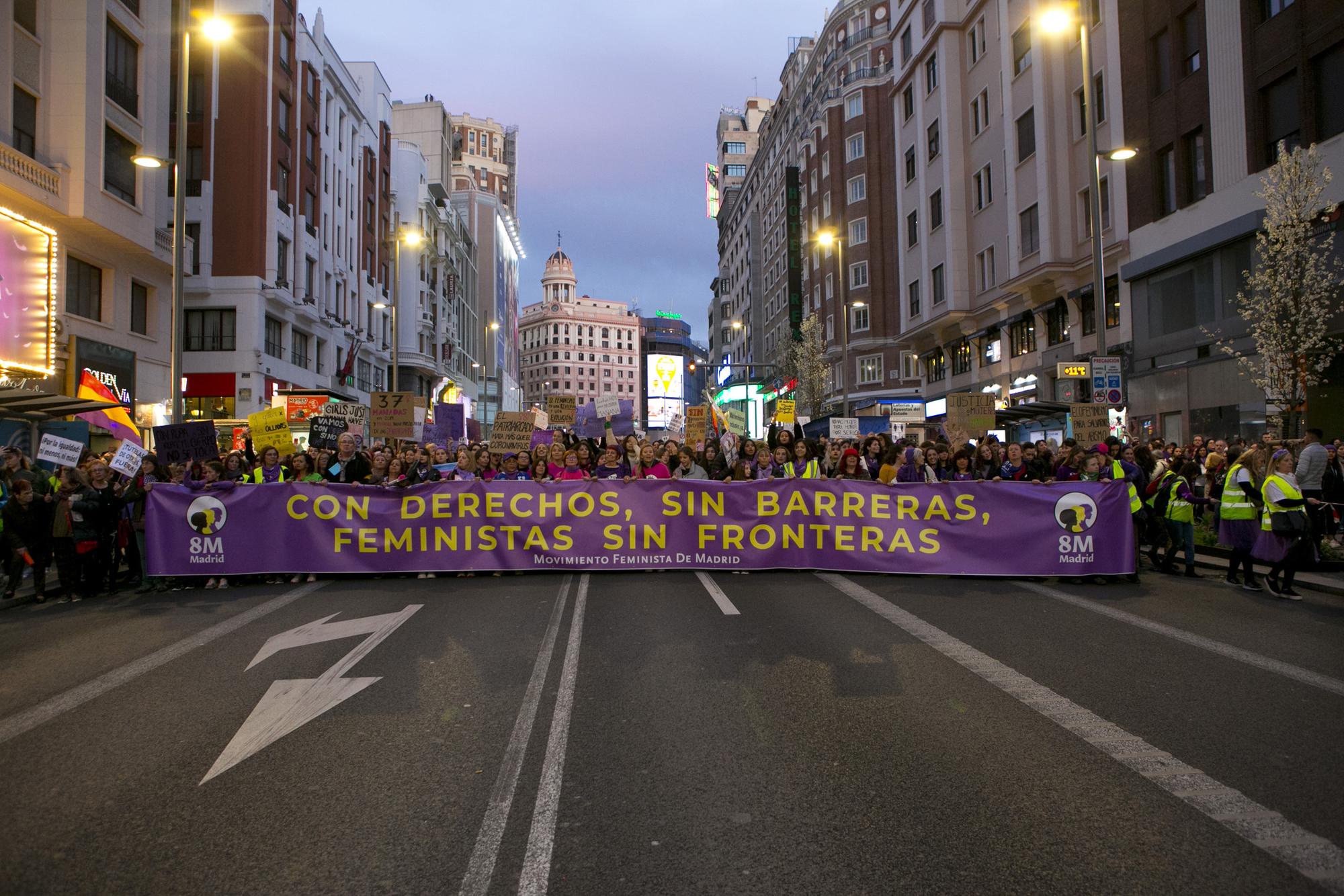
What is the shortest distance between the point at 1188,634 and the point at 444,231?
76.6 m

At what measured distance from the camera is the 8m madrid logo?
37.0 feet

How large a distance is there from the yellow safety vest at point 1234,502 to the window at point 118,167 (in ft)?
90.7

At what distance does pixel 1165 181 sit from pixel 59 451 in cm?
2723

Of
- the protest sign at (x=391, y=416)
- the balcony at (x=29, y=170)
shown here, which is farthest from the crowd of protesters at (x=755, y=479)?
the balcony at (x=29, y=170)

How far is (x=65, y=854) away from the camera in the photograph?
364cm

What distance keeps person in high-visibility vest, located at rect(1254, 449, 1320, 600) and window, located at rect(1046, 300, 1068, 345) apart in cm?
2244

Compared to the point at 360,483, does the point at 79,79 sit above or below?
above

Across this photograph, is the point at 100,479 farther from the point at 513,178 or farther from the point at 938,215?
the point at 513,178

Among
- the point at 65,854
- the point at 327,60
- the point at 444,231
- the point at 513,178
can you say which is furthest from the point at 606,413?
the point at 513,178

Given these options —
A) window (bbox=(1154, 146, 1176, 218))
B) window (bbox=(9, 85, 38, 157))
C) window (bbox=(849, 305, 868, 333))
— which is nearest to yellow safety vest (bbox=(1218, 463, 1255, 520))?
window (bbox=(1154, 146, 1176, 218))

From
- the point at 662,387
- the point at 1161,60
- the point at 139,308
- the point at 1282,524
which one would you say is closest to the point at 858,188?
the point at 1161,60

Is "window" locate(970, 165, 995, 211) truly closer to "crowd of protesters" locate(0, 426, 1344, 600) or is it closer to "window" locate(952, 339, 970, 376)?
"window" locate(952, 339, 970, 376)

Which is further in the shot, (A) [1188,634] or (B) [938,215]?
(B) [938,215]

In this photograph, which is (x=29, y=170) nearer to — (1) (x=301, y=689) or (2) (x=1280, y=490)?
(1) (x=301, y=689)
